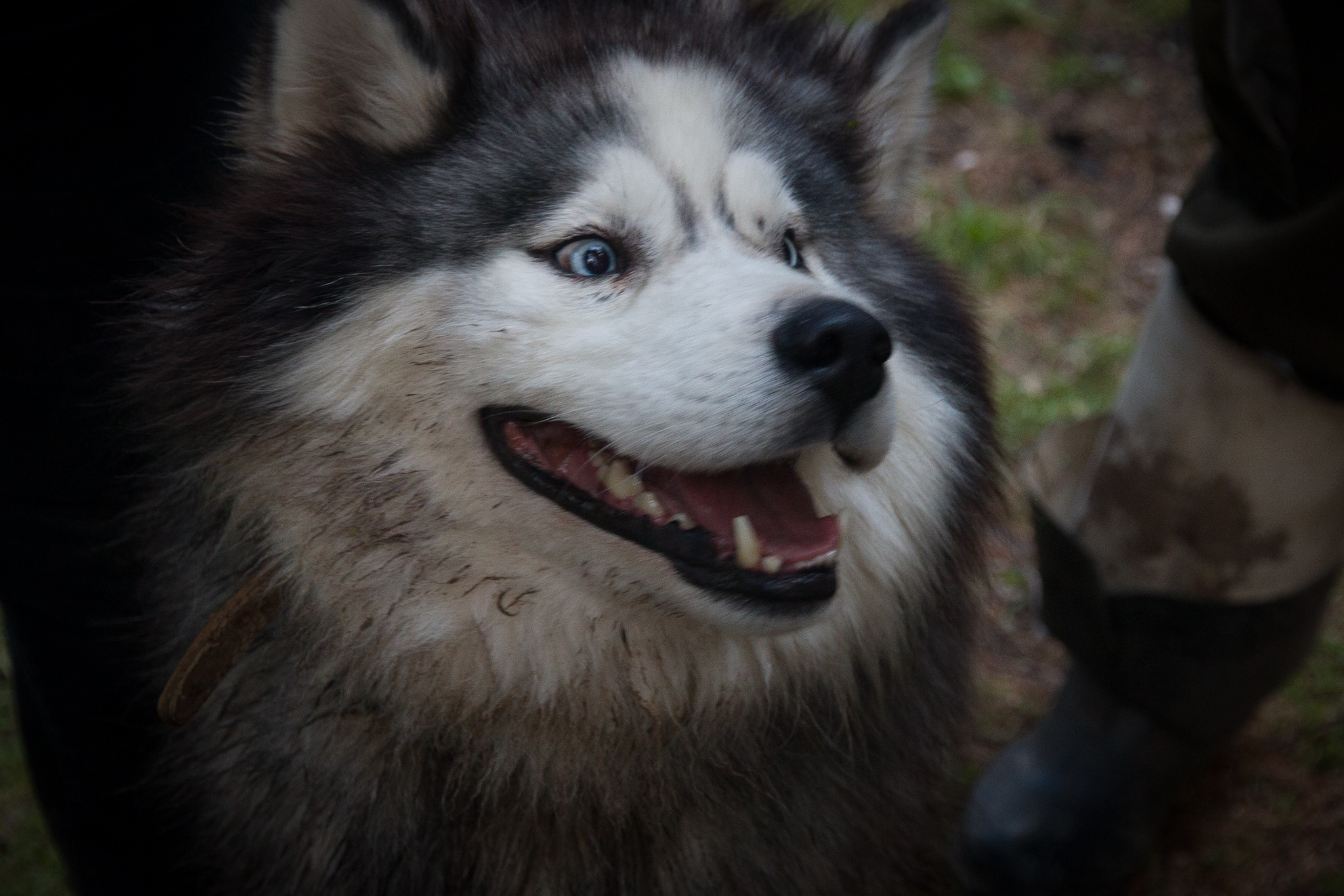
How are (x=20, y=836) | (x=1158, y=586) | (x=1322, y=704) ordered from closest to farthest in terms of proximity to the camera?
(x=1158, y=586) → (x=20, y=836) → (x=1322, y=704)

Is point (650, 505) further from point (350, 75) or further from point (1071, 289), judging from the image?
point (1071, 289)

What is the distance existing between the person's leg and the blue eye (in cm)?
114

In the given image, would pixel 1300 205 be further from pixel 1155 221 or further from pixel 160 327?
pixel 1155 221

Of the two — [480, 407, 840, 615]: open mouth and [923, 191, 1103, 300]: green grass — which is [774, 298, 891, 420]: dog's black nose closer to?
[480, 407, 840, 615]: open mouth

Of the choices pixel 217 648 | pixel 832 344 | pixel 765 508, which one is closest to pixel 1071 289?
pixel 765 508

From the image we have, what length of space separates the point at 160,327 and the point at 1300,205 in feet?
6.13

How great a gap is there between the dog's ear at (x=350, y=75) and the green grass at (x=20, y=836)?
65.0 inches

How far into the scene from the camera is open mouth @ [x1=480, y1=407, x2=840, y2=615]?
1.52 meters

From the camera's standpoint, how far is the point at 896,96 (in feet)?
6.70

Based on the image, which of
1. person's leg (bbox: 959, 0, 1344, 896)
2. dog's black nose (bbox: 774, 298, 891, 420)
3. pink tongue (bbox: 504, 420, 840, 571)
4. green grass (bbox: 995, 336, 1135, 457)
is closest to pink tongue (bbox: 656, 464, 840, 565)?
pink tongue (bbox: 504, 420, 840, 571)

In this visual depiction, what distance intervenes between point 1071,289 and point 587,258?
2.93 meters

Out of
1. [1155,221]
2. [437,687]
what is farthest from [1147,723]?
[1155,221]

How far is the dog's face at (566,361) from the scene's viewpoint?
147 centimetres

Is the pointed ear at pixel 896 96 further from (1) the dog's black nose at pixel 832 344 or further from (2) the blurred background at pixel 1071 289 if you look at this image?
(1) the dog's black nose at pixel 832 344
